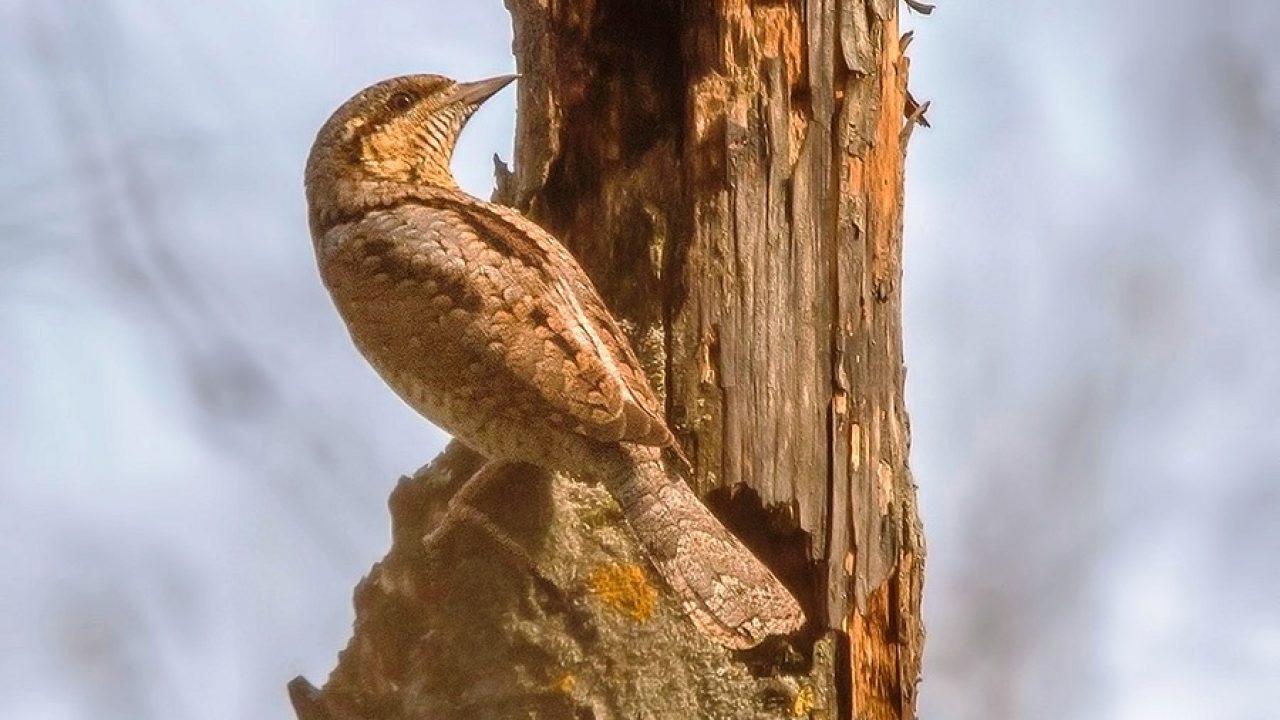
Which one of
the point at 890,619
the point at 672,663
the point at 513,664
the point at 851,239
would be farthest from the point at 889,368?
the point at 513,664

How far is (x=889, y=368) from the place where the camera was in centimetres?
397

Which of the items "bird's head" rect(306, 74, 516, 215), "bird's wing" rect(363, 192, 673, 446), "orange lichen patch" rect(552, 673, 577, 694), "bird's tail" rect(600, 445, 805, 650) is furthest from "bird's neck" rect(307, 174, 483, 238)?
"orange lichen patch" rect(552, 673, 577, 694)

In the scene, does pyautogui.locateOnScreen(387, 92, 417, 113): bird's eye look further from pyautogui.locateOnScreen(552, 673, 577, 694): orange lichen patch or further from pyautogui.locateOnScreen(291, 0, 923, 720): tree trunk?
pyautogui.locateOnScreen(552, 673, 577, 694): orange lichen patch

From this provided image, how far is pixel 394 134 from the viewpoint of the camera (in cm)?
427

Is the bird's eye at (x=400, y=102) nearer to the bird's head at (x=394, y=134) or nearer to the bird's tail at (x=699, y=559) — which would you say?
the bird's head at (x=394, y=134)

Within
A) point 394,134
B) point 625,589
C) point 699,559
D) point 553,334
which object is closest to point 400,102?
point 394,134

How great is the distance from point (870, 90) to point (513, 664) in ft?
5.38

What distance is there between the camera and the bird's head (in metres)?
4.23

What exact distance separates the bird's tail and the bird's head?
3.64ft

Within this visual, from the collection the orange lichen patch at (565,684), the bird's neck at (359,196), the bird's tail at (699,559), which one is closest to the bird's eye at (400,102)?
the bird's neck at (359,196)

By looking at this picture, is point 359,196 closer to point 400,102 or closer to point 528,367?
point 400,102

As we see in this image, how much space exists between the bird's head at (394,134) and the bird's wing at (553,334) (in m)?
0.55

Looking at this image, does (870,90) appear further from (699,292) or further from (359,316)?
(359,316)

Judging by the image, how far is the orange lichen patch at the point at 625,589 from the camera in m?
3.66
